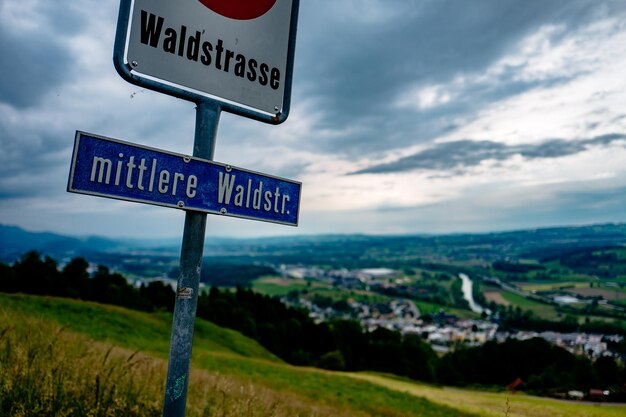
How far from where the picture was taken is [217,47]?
2.71 m

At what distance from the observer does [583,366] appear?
33.5 metres

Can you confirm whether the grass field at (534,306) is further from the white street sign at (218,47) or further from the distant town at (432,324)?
the white street sign at (218,47)

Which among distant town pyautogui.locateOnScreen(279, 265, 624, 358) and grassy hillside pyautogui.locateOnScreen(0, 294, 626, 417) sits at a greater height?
grassy hillside pyautogui.locateOnScreen(0, 294, 626, 417)

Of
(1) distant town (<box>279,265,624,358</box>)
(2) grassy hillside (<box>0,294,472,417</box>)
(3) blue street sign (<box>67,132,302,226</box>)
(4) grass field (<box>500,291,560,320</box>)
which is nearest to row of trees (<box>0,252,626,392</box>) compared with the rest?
(1) distant town (<box>279,265,624,358</box>)

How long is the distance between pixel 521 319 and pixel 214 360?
113552mm

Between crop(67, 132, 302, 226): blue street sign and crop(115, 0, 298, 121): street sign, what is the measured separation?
521 mm

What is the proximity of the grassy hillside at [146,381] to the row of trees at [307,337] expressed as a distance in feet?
74.0

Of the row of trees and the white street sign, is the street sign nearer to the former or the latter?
the white street sign

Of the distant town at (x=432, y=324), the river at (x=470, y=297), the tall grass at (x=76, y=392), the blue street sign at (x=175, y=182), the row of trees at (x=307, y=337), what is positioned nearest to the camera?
the blue street sign at (x=175, y=182)

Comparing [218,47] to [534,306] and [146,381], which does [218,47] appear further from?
[534,306]

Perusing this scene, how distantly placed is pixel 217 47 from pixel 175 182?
44.3 inches

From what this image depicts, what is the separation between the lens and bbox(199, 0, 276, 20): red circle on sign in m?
2.71

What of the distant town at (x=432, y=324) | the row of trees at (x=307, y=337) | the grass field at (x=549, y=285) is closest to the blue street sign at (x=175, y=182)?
the row of trees at (x=307, y=337)

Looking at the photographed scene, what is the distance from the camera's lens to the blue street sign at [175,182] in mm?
2068
